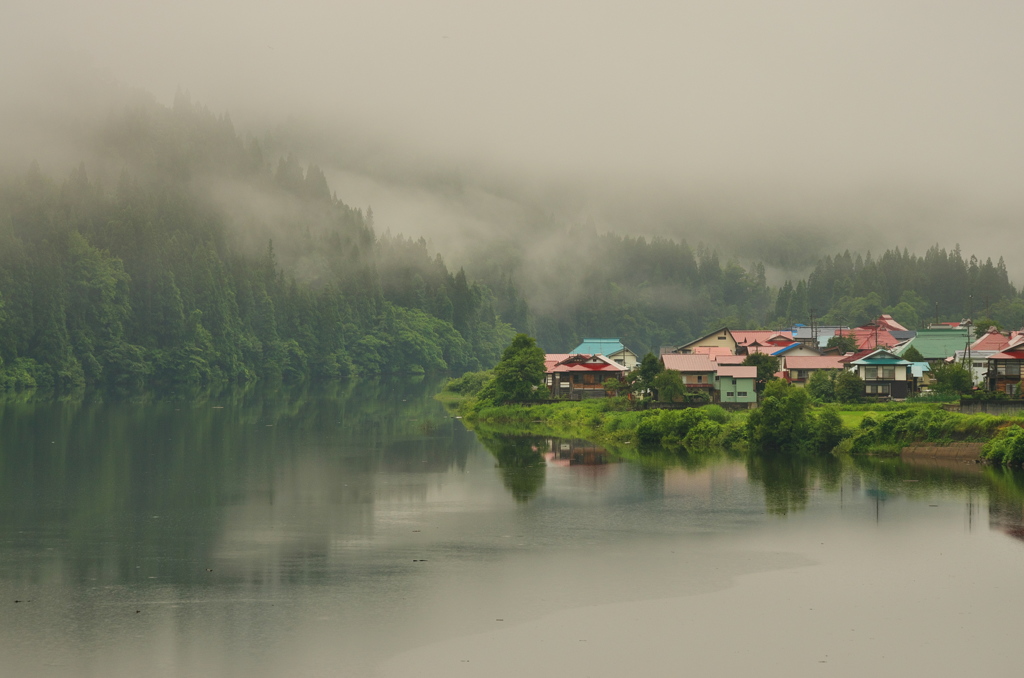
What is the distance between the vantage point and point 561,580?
74.2 ft

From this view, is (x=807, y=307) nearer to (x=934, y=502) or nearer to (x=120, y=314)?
(x=120, y=314)

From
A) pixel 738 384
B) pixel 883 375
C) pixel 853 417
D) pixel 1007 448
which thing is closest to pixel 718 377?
pixel 738 384

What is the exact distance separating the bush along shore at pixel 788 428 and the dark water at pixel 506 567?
208cm

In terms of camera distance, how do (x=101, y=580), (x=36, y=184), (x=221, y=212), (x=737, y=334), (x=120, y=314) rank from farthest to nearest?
(x=221, y=212) < (x=36, y=184) < (x=120, y=314) < (x=737, y=334) < (x=101, y=580)

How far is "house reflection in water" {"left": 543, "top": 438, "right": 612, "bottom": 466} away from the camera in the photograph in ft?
138

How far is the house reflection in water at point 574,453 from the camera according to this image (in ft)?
138

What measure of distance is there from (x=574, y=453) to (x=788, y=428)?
Result: 900cm

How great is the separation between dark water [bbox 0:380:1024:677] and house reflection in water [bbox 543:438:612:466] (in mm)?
414

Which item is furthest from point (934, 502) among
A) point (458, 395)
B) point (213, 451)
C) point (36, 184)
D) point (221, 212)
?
point (221, 212)

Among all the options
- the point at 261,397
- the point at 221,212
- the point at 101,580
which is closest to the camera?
the point at 101,580

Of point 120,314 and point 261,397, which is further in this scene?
point 120,314

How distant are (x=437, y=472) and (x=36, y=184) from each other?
→ 317ft

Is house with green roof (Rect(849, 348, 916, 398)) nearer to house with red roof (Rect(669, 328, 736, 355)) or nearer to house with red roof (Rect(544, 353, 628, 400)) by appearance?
house with red roof (Rect(544, 353, 628, 400))

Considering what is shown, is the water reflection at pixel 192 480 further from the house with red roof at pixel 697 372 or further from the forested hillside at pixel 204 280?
the forested hillside at pixel 204 280
